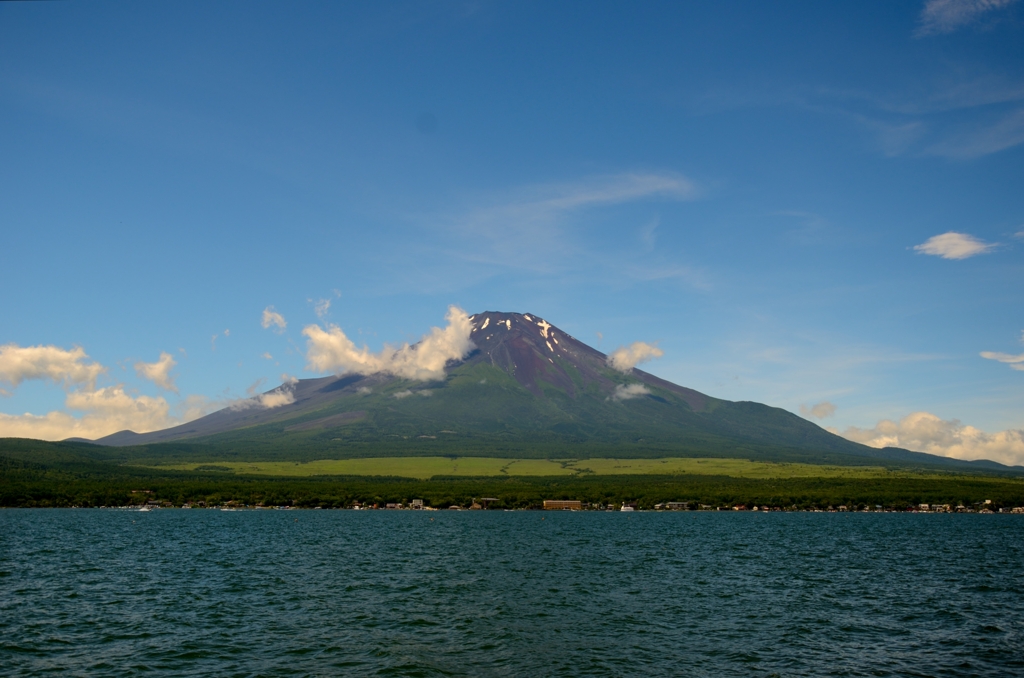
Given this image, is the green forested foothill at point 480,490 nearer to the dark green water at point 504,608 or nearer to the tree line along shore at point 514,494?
the tree line along shore at point 514,494

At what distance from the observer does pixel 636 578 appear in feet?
144

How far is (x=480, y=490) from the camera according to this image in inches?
5955

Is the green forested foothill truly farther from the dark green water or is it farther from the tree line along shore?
the dark green water

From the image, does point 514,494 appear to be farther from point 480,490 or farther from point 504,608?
point 504,608

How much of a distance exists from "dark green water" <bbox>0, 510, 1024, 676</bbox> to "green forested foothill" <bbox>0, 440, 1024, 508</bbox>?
250 ft

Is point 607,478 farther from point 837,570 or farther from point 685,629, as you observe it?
point 685,629

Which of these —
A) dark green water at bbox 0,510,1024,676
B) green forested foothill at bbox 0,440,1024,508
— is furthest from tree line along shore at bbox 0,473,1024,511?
dark green water at bbox 0,510,1024,676

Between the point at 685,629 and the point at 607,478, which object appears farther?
the point at 607,478

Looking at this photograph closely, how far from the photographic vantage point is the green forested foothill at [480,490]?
13700 centimetres

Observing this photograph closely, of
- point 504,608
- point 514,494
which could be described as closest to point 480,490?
point 514,494

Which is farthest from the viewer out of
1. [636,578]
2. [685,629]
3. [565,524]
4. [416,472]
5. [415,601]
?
[416,472]

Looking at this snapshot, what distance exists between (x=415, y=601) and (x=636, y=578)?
14767 millimetres

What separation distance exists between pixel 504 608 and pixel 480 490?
118972mm

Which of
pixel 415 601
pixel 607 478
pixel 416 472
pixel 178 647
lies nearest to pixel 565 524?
pixel 415 601
